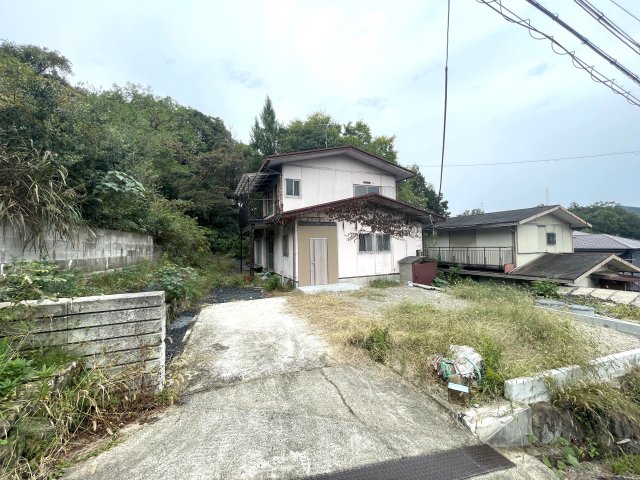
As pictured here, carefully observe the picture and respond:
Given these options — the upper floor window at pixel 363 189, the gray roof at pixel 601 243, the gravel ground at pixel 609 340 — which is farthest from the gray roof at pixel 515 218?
the gravel ground at pixel 609 340

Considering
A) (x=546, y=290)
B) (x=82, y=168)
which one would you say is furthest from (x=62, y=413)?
(x=546, y=290)

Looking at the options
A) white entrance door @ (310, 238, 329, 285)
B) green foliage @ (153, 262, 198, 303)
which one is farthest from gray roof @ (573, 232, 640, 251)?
green foliage @ (153, 262, 198, 303)

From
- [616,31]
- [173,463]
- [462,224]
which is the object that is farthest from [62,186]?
[462,224]

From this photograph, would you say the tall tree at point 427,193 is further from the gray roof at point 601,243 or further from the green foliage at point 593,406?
the green foliage at point 593,406

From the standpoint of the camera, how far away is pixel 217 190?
16.3 m

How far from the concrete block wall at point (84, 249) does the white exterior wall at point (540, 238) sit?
1504 centimetres

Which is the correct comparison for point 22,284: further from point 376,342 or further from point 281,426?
point 376,342

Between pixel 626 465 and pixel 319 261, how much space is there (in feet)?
24.6

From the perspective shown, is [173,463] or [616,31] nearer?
[173,463]

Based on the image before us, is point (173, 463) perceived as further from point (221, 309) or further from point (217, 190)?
point (217, 190)

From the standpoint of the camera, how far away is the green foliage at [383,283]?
9.63 m

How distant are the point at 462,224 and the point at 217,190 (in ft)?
47.1

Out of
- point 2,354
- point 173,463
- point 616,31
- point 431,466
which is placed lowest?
point 431,466

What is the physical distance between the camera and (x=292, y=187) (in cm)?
1090
